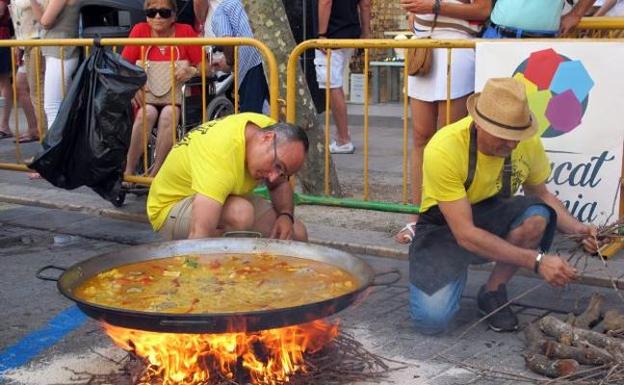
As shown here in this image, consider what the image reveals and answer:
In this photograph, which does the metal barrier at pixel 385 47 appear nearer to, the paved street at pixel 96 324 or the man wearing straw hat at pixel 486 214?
the paved street at pixel 96 324

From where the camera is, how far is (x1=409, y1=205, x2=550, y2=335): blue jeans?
15.9ft

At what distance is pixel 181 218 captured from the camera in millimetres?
5297

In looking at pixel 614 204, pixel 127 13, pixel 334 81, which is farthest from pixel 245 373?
pixel 127 13

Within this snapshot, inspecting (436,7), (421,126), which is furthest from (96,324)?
(436,7)

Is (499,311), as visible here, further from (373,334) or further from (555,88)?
(555,88)

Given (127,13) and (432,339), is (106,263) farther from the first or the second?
(127,13)

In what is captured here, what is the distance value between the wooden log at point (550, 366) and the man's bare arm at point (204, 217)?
1.60 metres

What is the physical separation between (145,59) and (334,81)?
7.81 ft

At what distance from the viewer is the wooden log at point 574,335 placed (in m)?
4.34

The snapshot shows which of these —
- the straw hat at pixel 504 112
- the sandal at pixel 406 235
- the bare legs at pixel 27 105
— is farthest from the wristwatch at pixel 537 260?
the bare legs at pixel 27 105

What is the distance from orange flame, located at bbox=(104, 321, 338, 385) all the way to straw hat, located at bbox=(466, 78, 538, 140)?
1.30 metres

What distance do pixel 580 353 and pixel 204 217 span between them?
1845mm

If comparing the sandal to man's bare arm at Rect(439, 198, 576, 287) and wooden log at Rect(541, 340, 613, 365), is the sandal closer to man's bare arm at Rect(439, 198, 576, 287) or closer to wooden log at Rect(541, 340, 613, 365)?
man's bare arm at Rect(439, 198, 576, 287)

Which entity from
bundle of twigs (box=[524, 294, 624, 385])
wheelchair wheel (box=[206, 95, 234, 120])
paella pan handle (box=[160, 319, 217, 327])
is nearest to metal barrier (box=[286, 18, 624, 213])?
wheelchair wheel (box=[206, 95, 234, 120])
